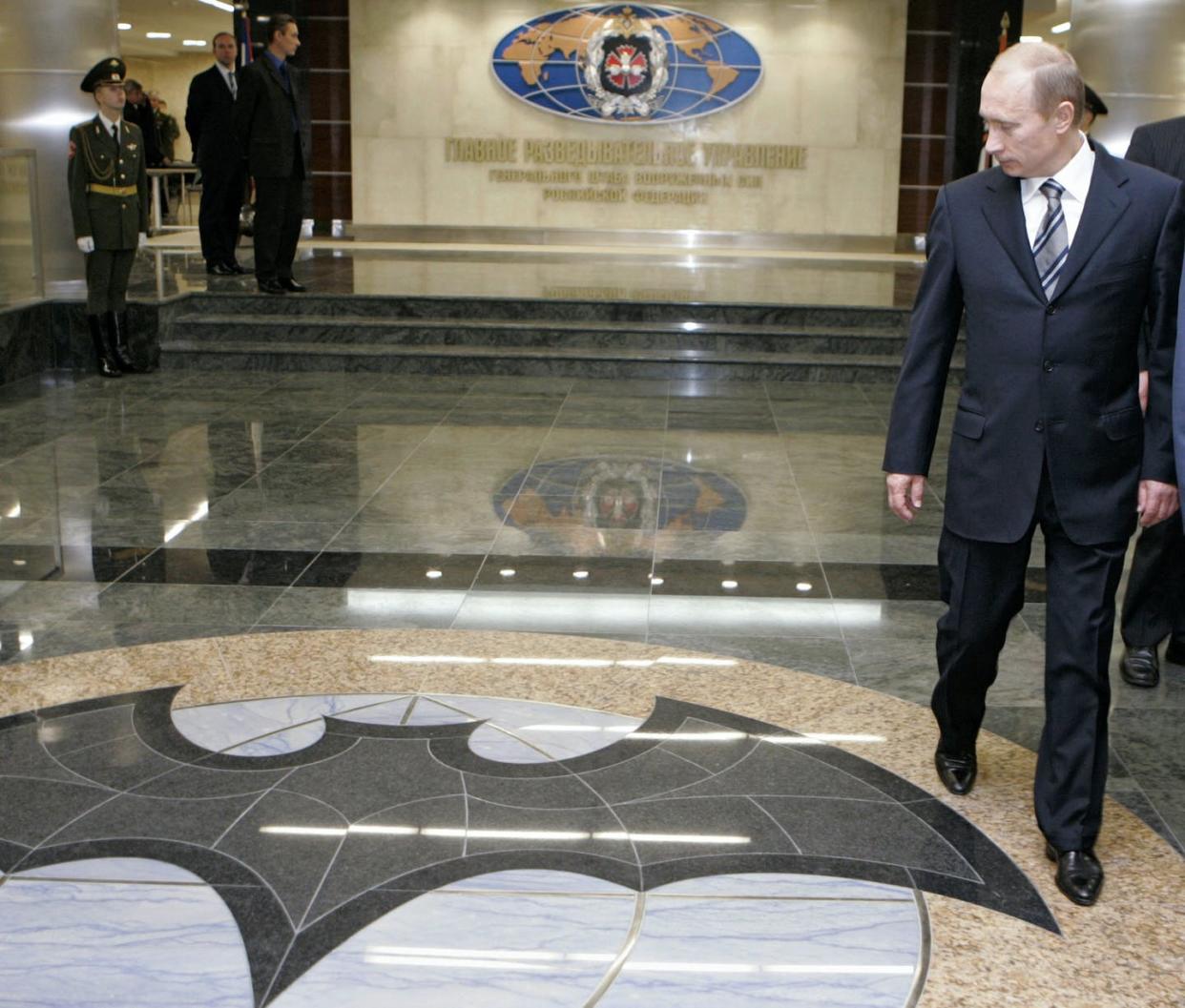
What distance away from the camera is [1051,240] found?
9.06 feet

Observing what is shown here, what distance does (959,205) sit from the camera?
2.84 meters

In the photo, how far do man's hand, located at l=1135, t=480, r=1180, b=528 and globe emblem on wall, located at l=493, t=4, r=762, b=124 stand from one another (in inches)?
556

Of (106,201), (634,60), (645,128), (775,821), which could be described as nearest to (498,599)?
(775,821)

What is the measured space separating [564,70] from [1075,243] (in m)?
14.2

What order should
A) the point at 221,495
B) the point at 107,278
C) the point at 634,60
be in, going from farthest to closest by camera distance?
1. the point at 634,60
2. the point at 107,278
3. the point at 221,495

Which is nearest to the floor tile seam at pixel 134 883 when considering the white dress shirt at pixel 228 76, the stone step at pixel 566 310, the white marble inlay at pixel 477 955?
the white marble inlay at pixel 477 955

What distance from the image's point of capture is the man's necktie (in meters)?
2.75

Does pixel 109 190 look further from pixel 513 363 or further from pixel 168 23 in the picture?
pixel 168 23

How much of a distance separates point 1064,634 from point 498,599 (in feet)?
7.34

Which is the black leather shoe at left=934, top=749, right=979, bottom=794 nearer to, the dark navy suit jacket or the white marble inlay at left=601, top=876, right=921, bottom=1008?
the white marble inlay at left=601, top=876, right=921, bottom=1008

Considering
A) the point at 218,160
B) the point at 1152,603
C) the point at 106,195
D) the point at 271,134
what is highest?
the point at 271,134

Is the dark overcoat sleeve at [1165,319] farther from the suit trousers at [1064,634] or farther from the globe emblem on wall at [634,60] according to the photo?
the globe emblem on wall at [634,60]

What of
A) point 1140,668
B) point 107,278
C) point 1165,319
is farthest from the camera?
point 107,278

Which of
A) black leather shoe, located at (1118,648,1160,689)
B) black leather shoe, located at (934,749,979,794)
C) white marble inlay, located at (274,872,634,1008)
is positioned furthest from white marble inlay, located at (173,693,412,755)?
black leather shoe, located at (1118,648,1160,689)
